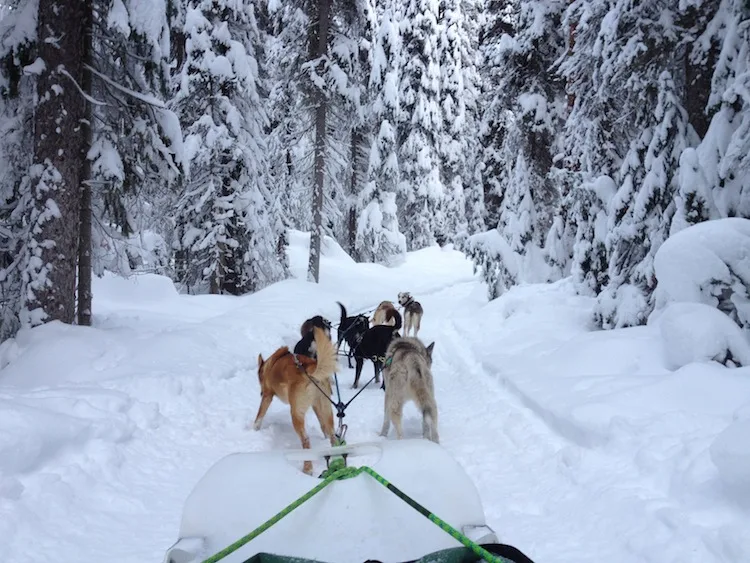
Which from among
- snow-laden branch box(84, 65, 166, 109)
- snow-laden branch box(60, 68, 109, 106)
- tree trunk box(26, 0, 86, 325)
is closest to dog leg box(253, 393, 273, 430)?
tree trunk box(26, 0, 86, 325)

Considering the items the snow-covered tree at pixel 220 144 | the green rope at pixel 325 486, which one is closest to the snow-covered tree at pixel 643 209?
the green rope at pixel 325 486

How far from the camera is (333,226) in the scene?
107 ft

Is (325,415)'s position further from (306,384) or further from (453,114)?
(453,114)

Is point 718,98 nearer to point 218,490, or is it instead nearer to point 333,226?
point 218,490

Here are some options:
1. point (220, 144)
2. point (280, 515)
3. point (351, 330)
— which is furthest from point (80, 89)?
point (280, 515)

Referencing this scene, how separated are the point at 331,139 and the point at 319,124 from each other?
34.2 inches

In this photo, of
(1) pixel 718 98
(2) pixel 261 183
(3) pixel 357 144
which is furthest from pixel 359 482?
(3) pixel 357 144

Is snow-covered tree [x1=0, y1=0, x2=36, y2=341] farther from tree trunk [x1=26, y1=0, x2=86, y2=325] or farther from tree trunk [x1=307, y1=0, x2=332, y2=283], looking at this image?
tree trunk [x1=307, y1=0, x2=332, y2=283]

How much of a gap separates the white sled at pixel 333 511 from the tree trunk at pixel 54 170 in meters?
6.49

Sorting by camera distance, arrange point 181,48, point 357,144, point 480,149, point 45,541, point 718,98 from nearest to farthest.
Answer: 1. point 45,541
2. point 718,98
3. point 181,48
4. point 480,149
5. point 357,144

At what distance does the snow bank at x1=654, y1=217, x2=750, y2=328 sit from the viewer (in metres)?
6.62

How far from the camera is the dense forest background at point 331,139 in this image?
8.17m

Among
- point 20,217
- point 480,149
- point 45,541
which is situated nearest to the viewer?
point 45,541

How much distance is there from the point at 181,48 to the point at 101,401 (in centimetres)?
1441
